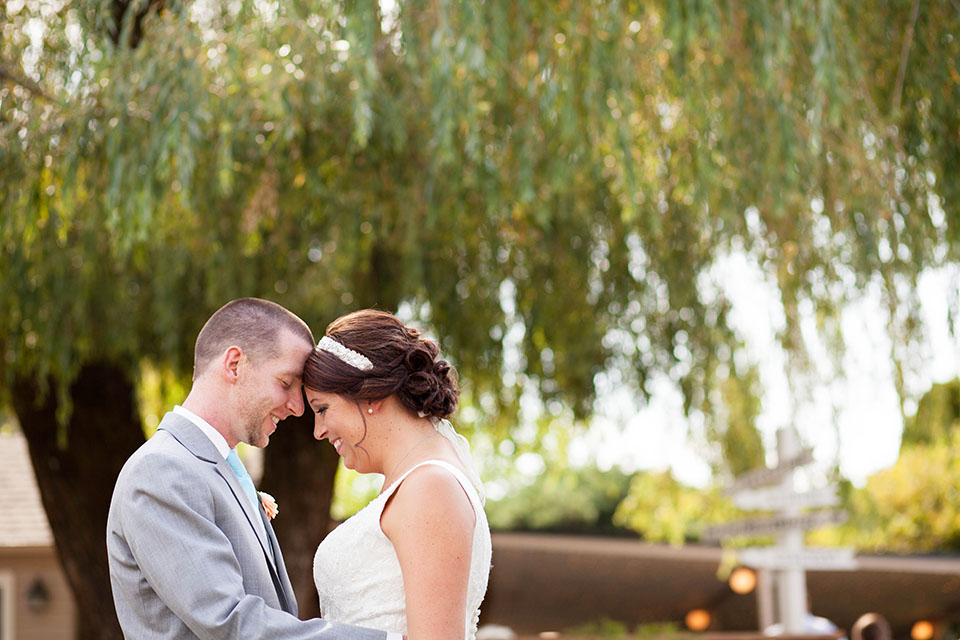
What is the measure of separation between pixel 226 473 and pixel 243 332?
1.02 feet

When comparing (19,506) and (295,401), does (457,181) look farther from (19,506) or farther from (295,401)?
(19,506)

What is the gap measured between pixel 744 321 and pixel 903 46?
96.3 inches

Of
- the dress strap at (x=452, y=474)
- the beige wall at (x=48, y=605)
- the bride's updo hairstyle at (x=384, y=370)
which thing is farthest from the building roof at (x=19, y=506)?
the dress strap at (x=452, y=474)

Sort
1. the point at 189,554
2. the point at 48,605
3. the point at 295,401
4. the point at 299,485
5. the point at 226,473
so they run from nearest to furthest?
the point at 189,554 < the point at 226,473 < the point at 295,401 < the point at 299,485 < the point at 48,605

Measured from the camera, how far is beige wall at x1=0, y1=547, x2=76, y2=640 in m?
12.5

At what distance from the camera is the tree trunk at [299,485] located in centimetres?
775

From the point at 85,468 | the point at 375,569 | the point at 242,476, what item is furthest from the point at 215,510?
the point at 85,468

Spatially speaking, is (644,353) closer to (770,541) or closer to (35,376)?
(35,376)

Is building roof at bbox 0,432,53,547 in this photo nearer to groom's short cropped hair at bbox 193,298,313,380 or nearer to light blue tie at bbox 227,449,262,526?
light blue tie at bbox 227,449,262,526

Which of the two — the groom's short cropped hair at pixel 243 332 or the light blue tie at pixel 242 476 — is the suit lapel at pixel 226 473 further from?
the groom's short cropped hair at pixel 243 332

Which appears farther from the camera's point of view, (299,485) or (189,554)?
(299,485)

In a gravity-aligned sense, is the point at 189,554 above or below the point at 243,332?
below

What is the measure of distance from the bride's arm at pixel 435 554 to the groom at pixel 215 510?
0.40 feet

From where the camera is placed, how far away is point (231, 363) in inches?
98.2
